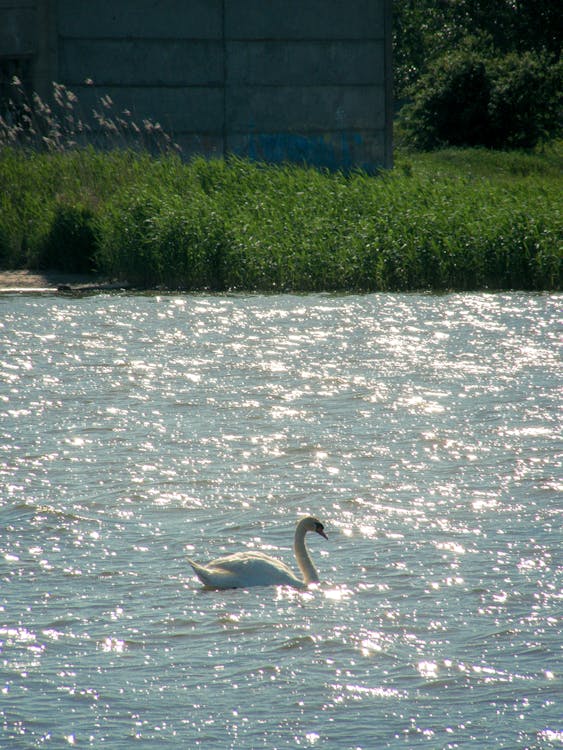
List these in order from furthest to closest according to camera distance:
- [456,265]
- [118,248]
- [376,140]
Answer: [376,140], [118,248], [456,265]

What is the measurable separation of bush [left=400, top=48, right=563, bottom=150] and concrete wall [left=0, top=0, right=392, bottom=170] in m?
13.9

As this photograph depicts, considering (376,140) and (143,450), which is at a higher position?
(376,140)

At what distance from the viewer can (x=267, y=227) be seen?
20.9 m

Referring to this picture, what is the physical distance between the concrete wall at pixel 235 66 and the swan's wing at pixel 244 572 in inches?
824

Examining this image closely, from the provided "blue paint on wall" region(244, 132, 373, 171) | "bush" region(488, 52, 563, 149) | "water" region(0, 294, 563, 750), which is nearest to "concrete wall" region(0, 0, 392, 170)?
"blue paint on wall" region(244, 132, 373, 171)

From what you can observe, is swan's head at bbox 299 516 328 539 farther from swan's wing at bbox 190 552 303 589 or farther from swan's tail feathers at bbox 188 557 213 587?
swan's tail feathers at bbox 188 557 213 587

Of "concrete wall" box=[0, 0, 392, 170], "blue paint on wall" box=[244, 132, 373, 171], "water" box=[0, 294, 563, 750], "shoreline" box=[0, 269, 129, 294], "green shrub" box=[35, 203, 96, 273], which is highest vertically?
"concrete wall" box=[0, 0, 392, 170]

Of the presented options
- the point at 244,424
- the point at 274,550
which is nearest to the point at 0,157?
the point at 244,424

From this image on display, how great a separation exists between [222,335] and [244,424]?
16.1 ft

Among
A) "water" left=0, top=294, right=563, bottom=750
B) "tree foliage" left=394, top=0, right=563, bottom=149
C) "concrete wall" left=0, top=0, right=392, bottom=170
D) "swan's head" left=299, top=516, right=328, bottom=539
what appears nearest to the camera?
"water" left=0, top=294, right=563, bottom=750

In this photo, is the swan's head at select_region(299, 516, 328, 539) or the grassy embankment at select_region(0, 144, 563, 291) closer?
the swan's head at select_region(299, 516, 328, 539)

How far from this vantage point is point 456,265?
20.1m

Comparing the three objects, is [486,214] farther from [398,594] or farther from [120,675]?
[120,675]

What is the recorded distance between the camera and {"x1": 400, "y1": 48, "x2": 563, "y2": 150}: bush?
4262cm
